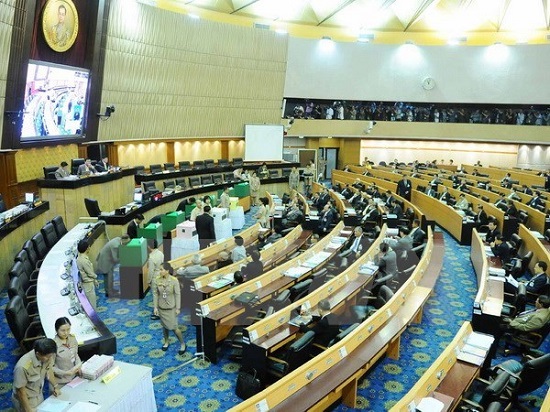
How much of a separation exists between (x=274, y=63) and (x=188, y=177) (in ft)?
25.9

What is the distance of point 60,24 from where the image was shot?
11.0 metres

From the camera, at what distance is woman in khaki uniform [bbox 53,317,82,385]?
159 inches

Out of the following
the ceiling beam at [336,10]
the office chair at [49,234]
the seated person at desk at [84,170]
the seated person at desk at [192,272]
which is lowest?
the seated person at desk at [192,272]

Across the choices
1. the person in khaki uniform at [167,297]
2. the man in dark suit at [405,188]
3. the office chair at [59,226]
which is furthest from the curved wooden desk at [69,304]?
the man in dark suit at [405,188]

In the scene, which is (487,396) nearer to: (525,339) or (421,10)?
(525,339)

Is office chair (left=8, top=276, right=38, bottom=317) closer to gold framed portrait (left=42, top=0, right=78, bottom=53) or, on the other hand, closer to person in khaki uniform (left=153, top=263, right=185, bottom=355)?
person in khaki uniform (left=153, top=263, right=185, bottom=355)

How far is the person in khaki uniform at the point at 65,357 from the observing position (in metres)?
4.03

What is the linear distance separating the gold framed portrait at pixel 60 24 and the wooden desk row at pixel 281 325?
28.5 ft

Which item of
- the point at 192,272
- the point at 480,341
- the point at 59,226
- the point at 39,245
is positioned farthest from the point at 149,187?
the point at 480,341

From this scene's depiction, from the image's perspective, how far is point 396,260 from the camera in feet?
27.4

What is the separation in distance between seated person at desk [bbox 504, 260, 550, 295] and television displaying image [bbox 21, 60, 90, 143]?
10.1 m

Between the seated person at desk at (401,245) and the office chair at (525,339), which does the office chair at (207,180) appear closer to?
the seated person at desk at (401,245)

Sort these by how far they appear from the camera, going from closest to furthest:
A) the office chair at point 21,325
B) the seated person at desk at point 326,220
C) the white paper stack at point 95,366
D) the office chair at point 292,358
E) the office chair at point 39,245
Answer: the white paper stack at point 95,366 → the office chair at point 21,325 → the office chair at point 292,358 → the office chair at point 39,245 → the seated person at desk at point 326,220

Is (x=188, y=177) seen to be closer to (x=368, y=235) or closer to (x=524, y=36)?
(x=368, y=235)
